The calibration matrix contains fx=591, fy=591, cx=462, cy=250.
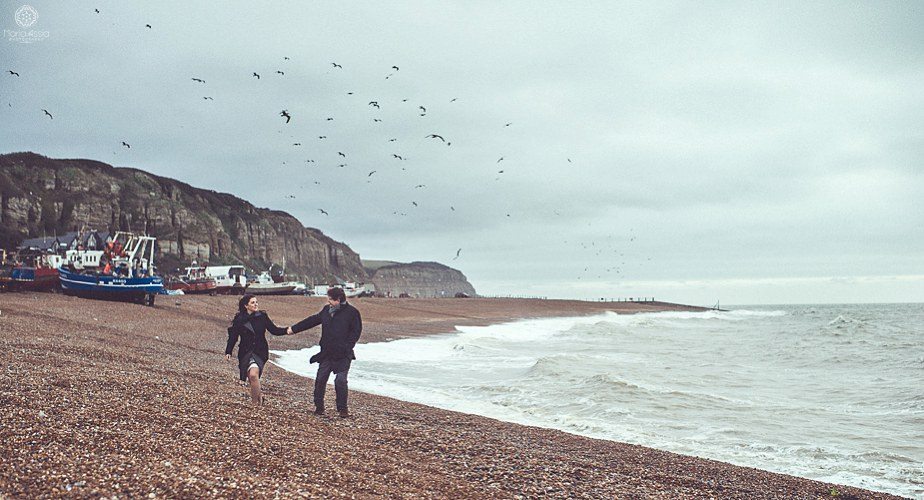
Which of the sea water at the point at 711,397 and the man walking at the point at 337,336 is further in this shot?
the sea water at the point at 711,397

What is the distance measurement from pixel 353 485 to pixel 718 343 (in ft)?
126

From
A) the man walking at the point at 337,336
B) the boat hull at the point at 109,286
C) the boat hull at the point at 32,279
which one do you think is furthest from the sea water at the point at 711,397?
the boat hull at the point at 32,279

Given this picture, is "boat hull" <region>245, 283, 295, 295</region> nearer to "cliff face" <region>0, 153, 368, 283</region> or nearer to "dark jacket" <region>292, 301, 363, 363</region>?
"cliff face" <region>0, 153, 368, 283</region>

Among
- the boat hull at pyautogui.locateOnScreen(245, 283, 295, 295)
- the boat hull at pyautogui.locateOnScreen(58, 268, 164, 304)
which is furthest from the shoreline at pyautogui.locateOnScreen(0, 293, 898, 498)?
the boat hull at pyautogui.locateOnScreen(245, 283, 295, 295)

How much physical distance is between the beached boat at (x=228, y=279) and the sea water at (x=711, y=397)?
143ft

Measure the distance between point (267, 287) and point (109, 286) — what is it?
39522 mm

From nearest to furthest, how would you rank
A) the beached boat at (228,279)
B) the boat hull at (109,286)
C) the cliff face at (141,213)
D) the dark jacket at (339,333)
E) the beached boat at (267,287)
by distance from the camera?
the dark jacket at (339,333) → the boat hull at (109,286) → the beached boat at (228,279) → the beached boat at (267,287) → the cliff face at (141,213)

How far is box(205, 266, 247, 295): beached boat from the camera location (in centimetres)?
6938

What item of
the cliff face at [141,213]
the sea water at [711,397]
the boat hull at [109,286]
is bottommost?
the sea water at [711,397]

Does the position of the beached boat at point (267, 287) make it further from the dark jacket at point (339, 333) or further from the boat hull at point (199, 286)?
the dark jacket at point (339, 333)

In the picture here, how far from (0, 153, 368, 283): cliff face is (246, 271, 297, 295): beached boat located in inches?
657

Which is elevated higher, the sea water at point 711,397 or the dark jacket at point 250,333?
the dark jacket at point 250,333

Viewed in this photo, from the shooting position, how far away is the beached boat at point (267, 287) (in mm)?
76188

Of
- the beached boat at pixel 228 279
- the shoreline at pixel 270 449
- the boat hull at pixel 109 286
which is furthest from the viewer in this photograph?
the beached boat at pixel 228 279
